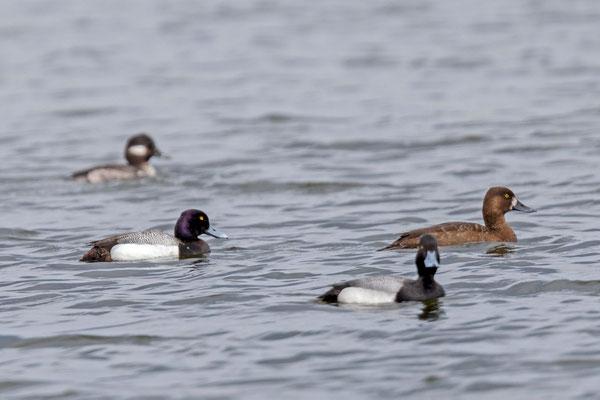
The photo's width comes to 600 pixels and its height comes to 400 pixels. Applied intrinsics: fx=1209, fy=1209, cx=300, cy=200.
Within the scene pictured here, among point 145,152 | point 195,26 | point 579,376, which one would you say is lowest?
point 579,376

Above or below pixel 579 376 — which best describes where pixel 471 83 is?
above

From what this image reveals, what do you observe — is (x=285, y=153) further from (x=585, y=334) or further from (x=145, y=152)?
(x=585, y=334)

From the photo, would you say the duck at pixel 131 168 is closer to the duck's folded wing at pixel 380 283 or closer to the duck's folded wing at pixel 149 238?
the duck's folded wing at pixel 149 238

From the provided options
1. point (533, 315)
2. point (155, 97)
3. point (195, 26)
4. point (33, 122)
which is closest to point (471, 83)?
point (155, 97)

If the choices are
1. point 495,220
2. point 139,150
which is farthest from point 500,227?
point 139,150

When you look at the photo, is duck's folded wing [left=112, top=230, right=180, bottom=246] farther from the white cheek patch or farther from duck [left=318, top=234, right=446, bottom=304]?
the white cheek patch

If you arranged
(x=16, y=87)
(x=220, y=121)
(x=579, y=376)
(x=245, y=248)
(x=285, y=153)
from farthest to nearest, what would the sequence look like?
(x=16, y=87) → (x=220, y=121) → (x=285, y=153) → (x=245, y=248) → (x=579, y=376)

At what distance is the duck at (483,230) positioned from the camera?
15.0m

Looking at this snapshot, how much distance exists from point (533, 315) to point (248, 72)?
25.5 metres

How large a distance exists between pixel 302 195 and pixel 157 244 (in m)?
5.76

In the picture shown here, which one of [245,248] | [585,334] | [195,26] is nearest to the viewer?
[585,334]

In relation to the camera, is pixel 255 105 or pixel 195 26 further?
pixel 195 26

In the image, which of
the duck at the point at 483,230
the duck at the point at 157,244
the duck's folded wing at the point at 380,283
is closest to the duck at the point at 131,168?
the duck at the point at 157,244

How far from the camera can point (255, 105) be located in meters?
31.3
